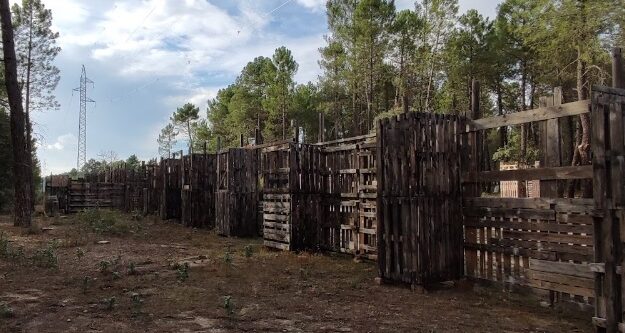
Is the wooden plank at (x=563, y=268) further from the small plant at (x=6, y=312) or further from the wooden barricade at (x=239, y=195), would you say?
the wooden barricade at (x=239, y=195)

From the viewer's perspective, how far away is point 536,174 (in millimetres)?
5867

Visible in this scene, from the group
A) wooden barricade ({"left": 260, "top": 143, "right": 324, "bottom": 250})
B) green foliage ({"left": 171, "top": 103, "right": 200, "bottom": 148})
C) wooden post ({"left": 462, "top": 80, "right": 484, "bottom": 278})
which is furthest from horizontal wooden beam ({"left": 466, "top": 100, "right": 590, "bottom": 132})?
green foliage ({"left": 171, "top": 103, "right": 200, "bottom": 148})

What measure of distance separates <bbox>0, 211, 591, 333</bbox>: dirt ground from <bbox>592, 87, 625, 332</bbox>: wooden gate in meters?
0.58

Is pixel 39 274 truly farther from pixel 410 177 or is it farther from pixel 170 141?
pixel 170 141

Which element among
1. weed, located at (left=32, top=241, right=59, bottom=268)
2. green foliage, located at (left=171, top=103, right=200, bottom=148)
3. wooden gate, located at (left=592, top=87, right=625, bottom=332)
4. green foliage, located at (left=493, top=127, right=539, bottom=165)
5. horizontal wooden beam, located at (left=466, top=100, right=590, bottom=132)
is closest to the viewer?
wooden gate, located at (left=592, top=87, right=625, bottom=332)

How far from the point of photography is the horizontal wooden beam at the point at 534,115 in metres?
5.28

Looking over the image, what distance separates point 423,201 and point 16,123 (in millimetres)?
14612

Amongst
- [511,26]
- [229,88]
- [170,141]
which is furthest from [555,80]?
[170,141]

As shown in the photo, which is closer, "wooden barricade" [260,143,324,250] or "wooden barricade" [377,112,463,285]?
"wooden barricade" [377,112,463,285]

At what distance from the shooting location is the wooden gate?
465cm

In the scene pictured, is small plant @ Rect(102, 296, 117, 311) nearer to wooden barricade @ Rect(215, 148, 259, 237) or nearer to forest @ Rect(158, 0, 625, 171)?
wooden barricade @ Rect(215, 148, 259, 237)

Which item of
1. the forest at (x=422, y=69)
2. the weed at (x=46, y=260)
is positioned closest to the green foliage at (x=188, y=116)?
the forest at (x=422, y=69)

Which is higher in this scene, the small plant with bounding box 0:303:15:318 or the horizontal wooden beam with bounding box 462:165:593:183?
the horizontal wooden beam with bounding box 462:165:593:183

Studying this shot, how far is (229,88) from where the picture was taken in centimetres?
5691
